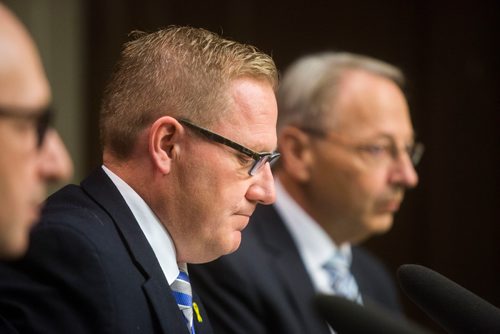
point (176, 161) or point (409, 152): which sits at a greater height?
point (176, 161)

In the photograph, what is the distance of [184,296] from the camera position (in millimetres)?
1689

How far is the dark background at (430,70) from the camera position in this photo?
3623 mm

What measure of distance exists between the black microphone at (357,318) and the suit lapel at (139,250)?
1.41ft

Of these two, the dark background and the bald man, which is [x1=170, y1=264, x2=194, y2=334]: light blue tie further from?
the dark background

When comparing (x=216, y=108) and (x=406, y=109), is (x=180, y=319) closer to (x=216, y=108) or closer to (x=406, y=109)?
(x=216, y=108)

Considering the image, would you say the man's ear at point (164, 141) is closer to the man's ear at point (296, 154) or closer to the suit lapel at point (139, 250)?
the suit lapel at point (139, 250)

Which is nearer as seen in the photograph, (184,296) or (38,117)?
(38,117)

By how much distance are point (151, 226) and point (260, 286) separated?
743mm

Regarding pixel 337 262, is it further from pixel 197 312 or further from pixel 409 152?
pixel 197 312

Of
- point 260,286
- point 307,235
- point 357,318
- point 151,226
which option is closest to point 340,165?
point 307,235

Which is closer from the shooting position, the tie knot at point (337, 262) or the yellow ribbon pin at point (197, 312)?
the yellow ribbon pin at point (197, 312)

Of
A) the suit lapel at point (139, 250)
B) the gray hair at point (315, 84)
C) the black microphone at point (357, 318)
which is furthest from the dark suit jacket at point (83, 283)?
the gray hair at point (315, 84)

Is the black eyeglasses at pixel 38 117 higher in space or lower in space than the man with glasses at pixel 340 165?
higher

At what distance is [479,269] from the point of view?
365 cm
